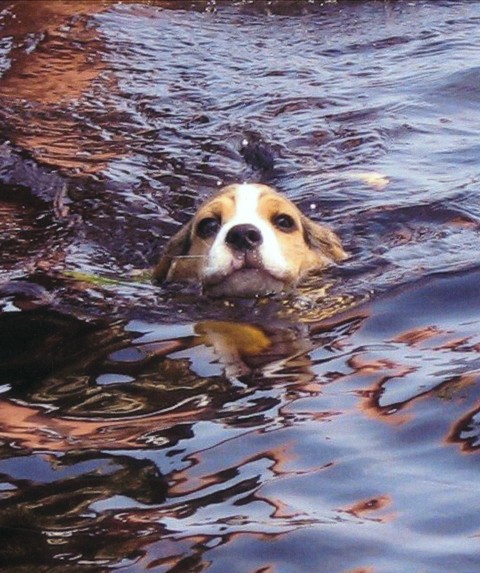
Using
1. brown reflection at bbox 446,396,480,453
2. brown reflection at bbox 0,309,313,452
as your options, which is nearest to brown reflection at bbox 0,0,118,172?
brown reflection at bbox 0,309,313,452

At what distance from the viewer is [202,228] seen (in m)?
6.80

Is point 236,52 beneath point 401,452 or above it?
above

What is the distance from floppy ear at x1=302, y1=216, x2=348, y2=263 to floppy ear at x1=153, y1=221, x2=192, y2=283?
1.89ft

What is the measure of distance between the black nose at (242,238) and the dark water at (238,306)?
0.27 m

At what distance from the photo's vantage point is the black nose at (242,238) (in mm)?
6359

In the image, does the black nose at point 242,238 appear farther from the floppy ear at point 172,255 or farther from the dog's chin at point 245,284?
the floppy ear at point 172,255

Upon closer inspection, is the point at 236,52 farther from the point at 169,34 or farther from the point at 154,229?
the point at 154,229

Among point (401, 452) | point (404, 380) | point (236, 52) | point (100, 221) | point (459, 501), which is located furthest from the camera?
point (236, 52)

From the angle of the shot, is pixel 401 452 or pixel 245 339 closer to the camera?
pixel 401 452

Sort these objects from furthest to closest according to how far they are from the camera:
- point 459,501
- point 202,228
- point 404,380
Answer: point 202,228
point 404,380
point 459,501

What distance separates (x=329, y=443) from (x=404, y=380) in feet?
2.14

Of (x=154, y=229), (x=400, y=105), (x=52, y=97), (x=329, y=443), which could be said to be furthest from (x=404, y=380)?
(x=52, y=97)

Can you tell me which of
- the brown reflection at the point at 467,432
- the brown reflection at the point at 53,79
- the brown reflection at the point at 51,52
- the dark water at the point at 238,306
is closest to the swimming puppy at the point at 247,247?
the dark water at the point at 238,306

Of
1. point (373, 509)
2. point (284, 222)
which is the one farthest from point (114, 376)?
point (284, 222)
